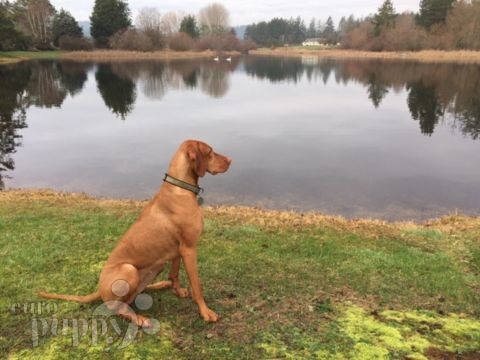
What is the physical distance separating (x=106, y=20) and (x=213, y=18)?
76.0 meters

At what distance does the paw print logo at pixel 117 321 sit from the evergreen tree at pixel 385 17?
114 m

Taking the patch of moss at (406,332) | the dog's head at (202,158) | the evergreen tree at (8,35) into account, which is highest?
the evergreen tree at (8,35)

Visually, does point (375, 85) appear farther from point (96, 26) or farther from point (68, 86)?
point (96, 26)

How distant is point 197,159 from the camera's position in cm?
437

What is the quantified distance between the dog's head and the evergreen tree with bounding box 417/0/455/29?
355ft

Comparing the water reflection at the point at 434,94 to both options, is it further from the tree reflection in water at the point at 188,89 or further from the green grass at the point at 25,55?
the green grass at the point at 25,55

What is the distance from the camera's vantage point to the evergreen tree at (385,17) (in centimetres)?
10525

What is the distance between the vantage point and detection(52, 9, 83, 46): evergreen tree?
94750mm

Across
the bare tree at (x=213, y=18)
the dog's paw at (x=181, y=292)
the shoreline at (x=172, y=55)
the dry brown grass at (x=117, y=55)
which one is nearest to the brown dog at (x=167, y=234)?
the dog's paw at (x=181, y=292)

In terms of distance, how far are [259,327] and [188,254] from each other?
113cm

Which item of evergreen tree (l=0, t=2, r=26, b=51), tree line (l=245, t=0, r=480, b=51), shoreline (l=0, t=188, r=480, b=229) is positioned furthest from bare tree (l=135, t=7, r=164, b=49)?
shoreline (l=0, t=188, r=480, b=229)

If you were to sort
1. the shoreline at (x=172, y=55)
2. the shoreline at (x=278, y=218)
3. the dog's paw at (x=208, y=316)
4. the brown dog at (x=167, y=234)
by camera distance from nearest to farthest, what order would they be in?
the brown dog at (x=167, y=234)
the dog's paw at (x=208, y=316)
the shoreline at (x=278, y=218)
the shoreline at (x=172, y=55)

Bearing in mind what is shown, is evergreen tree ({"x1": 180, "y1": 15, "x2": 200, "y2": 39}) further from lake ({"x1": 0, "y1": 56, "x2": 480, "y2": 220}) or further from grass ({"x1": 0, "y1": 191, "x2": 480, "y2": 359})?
grass ({"x1": 0, "y1": 191, "x2": 480, "y2": 359})

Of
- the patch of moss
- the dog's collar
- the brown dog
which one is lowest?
the patch of moss
